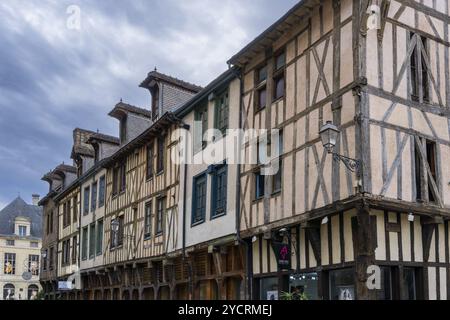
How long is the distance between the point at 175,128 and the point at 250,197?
4.80 meters

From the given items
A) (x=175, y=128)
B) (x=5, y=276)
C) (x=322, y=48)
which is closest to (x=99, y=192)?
(x=175, y=128)

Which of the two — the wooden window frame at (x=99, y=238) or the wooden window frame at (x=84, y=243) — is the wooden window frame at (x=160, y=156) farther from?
the wooden window frame at (x=84, y=243)

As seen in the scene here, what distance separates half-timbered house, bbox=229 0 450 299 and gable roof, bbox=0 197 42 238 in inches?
1727

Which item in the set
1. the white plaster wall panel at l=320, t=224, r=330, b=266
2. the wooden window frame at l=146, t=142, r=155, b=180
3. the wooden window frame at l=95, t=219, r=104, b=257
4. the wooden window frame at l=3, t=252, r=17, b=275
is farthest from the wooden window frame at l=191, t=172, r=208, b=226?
the wooden window frame at l=3, t=252, r=17, b=275

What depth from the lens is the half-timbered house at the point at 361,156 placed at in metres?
9.34

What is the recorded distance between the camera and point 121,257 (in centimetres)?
1894

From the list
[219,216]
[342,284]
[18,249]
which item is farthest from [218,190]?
[18,249]

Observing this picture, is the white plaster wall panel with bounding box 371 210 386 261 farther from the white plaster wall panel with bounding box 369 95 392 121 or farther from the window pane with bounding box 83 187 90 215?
the window pane with bounding box 83 187 90 215

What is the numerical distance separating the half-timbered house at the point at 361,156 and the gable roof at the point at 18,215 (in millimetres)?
43863

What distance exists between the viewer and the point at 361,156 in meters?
9.20

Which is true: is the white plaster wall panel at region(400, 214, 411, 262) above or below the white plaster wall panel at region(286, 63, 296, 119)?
below

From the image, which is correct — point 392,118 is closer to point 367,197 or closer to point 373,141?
point 373,141

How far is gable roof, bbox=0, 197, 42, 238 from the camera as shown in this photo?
51.0 metres

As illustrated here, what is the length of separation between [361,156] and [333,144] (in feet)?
1.75
